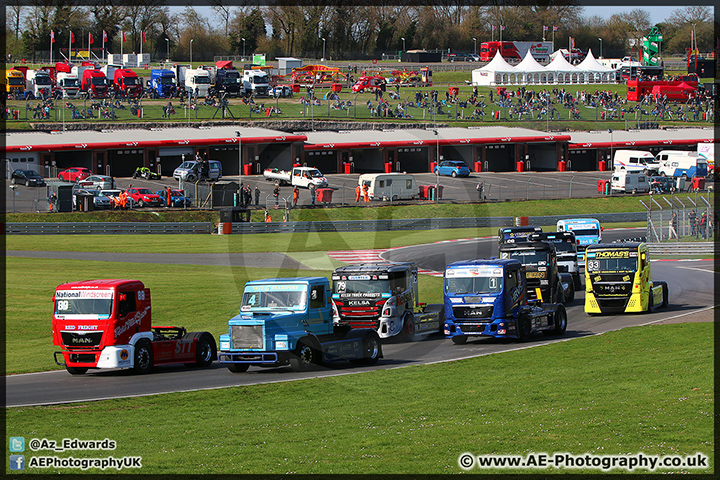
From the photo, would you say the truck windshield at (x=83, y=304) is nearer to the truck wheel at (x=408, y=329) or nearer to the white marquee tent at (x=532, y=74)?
the truck wheel at (x=408, y=329)

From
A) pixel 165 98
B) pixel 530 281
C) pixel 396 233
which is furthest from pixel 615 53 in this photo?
pixel 530 281

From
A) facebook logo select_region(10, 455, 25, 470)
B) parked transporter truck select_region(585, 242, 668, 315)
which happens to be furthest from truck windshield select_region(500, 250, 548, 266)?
facebook logo select_region(10, 455, 25, 470)

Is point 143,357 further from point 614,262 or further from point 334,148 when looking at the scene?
point 334,148

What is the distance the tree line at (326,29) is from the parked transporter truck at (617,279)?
119m

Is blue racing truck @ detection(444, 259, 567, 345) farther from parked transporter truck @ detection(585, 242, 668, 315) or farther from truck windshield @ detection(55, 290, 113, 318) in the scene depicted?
truck windshield @ detection(55, 290, 113, 318)

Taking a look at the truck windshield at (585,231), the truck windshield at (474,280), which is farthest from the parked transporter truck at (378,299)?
the truck windshield at (585,231)

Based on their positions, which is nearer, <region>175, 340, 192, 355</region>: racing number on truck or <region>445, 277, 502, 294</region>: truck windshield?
<region>175, 340, 192, 355</region>: racing number on truck

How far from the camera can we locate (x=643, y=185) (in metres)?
71.7

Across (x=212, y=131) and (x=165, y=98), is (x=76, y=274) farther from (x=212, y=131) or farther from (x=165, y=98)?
(x=165, y=98)

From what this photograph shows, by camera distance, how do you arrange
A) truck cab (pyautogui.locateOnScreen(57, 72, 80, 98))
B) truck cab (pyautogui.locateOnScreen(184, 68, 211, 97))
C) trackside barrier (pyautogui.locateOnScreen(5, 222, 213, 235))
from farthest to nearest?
truck cab (pyautogui.locateOnScreen(184, 68, 211, 97)) → truck cab (pyautogui.locateOnScreen(57, 72, 80, 98)) → trackside barrier (pyautogui.locateOnScreen(5, 222, 213, 235))

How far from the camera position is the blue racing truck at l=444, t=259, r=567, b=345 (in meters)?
24.8

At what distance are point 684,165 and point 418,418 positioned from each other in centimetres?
7014

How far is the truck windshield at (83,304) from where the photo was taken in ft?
68.6

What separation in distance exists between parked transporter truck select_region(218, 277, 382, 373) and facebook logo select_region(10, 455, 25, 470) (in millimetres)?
8506
